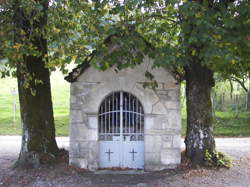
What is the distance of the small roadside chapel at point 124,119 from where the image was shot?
8.37 meters

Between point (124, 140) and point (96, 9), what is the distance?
11.8 ft

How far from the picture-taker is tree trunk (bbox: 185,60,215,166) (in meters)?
8.47

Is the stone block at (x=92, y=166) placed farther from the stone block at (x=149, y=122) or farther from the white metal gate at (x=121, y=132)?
the stone block at (x=149, y=122)

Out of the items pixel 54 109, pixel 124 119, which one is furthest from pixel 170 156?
pixel 54 109

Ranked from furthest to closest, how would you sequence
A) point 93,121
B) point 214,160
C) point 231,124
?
point 231,124 → point 214,160 → point 93,121

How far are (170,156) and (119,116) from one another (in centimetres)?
172

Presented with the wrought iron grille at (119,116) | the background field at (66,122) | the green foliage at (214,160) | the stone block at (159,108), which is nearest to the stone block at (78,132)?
the wrought iron grille at (119,116)

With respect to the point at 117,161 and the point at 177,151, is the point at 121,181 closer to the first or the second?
the point at 117,161

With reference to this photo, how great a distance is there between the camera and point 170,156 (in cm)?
852

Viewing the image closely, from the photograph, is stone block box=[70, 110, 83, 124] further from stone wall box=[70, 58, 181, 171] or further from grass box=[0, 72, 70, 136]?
grass box=[0, 72, 70, 136]

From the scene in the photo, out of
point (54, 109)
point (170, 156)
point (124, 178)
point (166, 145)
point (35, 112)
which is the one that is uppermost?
point (54, 109)

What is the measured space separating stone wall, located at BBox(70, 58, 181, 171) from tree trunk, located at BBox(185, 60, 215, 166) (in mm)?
397

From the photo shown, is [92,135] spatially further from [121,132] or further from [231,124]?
[231,124]

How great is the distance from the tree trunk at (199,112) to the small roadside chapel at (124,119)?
15.4 inches
